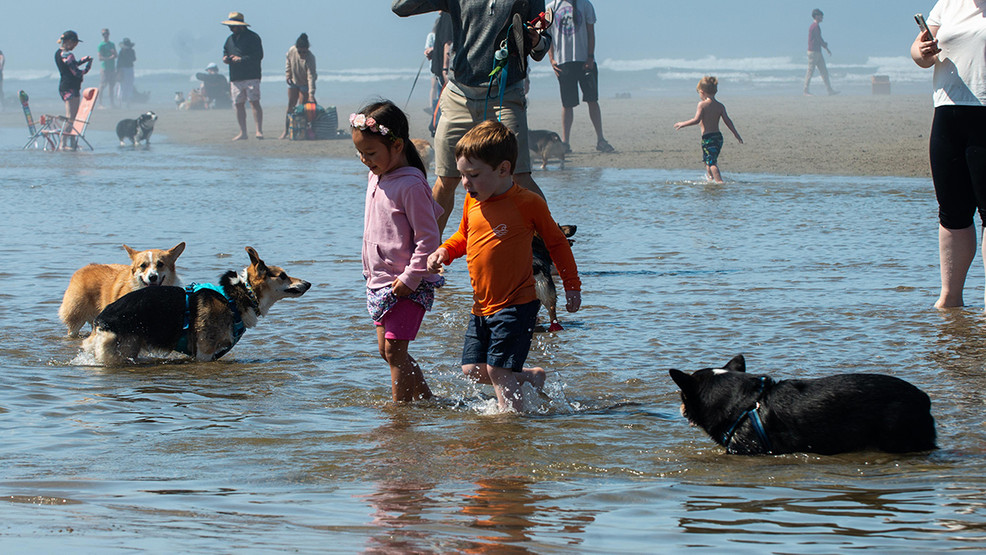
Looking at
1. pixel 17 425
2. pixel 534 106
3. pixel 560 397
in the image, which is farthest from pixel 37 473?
pixel 534 106

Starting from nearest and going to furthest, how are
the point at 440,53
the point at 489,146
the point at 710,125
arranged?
the point at 489,146 < the point at 440,53 < the point at 710,125

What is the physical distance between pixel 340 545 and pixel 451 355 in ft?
10.7

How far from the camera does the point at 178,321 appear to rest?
6480 millimetres

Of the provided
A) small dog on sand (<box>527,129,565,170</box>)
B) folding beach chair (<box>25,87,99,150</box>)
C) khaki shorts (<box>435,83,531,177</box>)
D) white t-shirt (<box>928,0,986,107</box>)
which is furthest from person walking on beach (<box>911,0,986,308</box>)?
folding beach chair (<box>25,87,99,150</box>)

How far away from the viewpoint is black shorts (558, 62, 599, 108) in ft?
64.6

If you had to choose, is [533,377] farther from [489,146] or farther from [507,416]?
[489,146]

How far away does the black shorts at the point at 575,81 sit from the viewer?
19.7m

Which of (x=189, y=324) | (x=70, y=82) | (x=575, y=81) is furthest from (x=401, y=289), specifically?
(x=70, y=82)

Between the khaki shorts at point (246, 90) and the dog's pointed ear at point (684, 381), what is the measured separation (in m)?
21.7

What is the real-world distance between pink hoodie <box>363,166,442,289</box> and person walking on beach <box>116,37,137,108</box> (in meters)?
48.6

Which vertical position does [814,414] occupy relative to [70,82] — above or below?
below

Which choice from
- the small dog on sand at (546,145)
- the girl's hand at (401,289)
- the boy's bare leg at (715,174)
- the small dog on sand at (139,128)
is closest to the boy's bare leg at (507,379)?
the girl's hand at (401,289)

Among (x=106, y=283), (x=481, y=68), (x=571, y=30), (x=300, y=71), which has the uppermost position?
(x=571, y=30)

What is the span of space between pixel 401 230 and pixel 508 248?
19.8 inches
